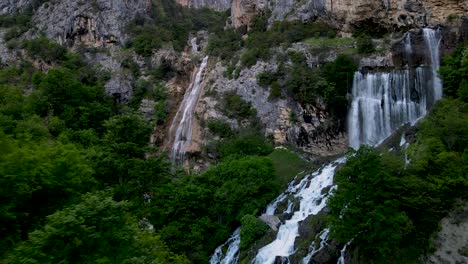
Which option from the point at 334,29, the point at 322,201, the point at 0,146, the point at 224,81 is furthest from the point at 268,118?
the point at 0,146

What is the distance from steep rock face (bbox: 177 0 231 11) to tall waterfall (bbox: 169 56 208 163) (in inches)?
1797

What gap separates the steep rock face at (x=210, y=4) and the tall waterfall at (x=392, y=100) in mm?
63198

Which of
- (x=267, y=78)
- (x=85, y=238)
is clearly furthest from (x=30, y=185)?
(x=267, y=78)

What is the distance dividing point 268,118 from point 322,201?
61.2ft

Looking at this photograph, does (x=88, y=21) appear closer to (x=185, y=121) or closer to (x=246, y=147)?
(x=185, y=121)

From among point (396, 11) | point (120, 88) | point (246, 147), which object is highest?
point (396, 11)

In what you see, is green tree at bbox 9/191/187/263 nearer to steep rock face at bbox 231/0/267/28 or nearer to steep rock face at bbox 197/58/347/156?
steep rock face at bbox 197/58/347/156

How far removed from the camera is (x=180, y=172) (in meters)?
32.4

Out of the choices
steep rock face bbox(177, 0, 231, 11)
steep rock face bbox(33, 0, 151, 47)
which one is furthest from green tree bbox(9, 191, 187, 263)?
steep rock face bbox(177, 0, 231, 11)

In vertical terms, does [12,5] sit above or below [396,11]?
above

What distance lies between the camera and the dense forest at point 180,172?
11000mm

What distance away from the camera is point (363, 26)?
48281mm

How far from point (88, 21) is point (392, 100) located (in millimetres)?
46072

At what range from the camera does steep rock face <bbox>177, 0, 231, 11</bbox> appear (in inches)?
3851
